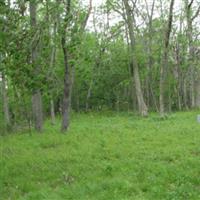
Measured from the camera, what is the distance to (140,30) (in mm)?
34594

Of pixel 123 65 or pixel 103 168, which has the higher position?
pixel 123 65

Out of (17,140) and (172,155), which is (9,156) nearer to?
(17,140)

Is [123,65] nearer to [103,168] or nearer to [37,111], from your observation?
[37,111]

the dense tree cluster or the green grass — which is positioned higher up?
the dense tree cluster

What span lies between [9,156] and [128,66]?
84.2 ft

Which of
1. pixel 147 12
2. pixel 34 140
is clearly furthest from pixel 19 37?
pixel 147 12

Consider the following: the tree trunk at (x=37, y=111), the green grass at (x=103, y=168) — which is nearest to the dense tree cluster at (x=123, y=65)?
the tree trunk at (x=37, y=111)

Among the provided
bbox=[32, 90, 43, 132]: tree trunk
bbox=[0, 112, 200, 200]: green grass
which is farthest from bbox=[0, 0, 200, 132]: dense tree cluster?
bbox=[0, 112, 200, 200]: green grass

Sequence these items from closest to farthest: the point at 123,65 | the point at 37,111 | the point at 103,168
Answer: the point at 103,168, the point at 37,111, the point at 123,65

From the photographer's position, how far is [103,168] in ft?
29.7

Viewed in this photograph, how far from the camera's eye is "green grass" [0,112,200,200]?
7.37 m

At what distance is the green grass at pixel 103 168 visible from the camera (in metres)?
7.37

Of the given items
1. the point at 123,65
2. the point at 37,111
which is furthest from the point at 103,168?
the point at 123,65

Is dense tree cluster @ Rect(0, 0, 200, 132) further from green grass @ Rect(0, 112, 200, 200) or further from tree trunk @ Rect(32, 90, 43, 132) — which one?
green grass @ Rect(0, 112, 200, 200)
